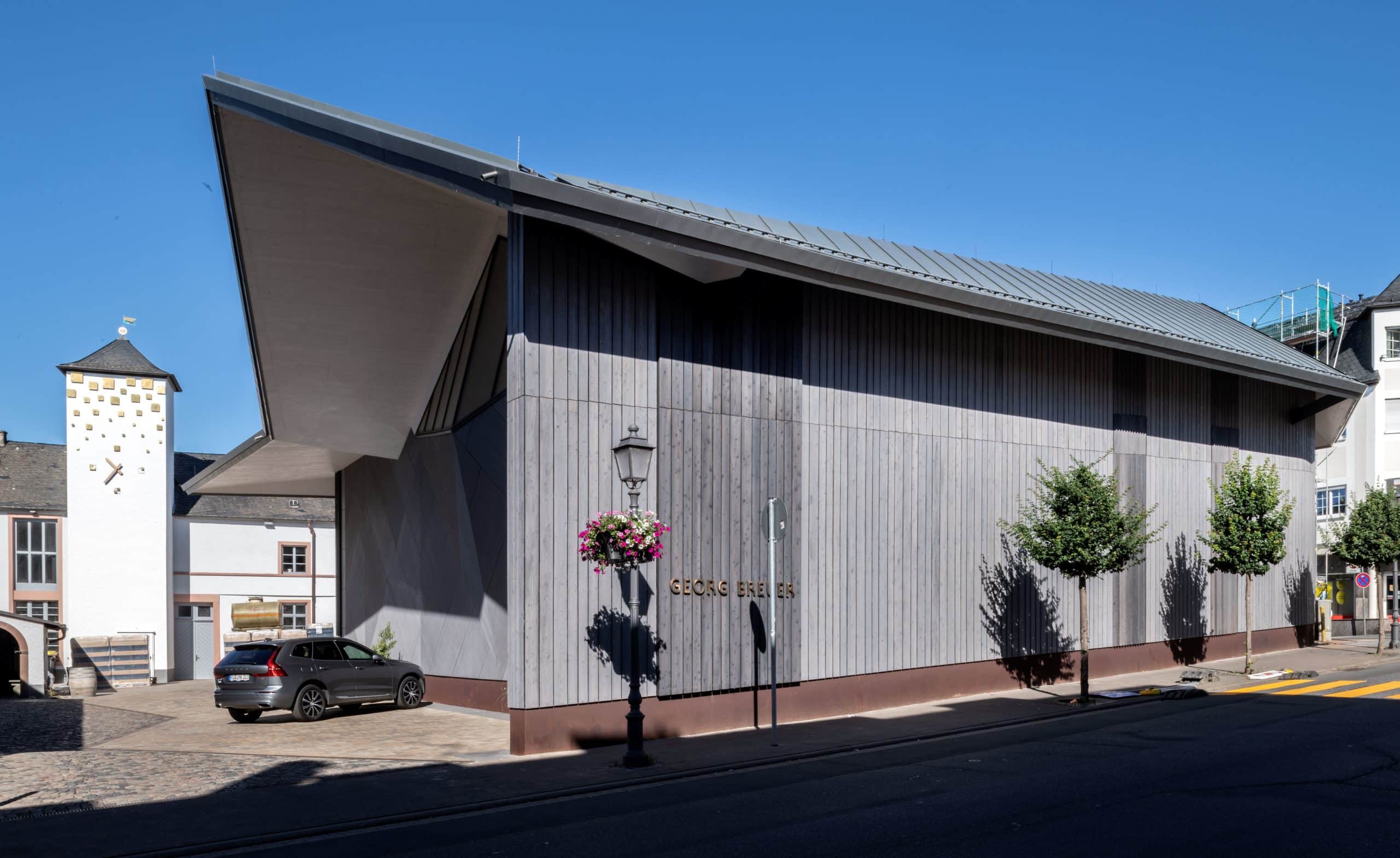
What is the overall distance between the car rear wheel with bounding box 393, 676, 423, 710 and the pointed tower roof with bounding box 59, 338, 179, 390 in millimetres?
17249

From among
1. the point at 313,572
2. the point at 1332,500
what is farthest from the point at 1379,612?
the point at 313,572

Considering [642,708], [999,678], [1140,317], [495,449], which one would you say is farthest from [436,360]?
[1140,317]

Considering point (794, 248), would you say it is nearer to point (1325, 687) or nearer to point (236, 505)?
point (1325, 687)

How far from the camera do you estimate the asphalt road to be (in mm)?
8430

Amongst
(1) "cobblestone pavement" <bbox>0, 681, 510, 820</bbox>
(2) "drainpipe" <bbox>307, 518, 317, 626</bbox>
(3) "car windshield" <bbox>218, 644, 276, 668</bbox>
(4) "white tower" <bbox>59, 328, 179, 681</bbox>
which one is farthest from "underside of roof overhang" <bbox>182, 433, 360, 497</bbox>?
(2) "drainpipe" <bbox>307, 518, 317, 626</bbox>

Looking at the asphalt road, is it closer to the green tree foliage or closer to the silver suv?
the silver suv

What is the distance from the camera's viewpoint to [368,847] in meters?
9.01

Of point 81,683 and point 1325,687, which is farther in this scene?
point 81,683

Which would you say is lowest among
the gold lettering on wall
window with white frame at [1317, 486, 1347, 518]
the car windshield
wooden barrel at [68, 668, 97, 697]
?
wooden barrel at [68, 668, 97, 697]

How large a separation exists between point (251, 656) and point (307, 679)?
101cm

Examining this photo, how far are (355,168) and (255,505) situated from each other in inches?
1066

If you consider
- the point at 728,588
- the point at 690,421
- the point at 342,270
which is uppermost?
the point at 342,270

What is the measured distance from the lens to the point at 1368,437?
141ft

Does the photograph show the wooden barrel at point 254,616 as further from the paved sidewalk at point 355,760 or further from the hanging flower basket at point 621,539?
the hanging flower basket at point 621,539
